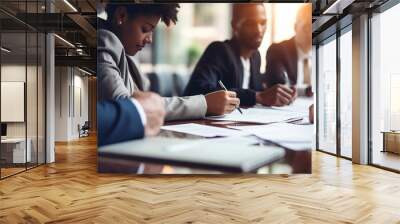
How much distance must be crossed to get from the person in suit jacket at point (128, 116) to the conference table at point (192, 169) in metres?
0.22

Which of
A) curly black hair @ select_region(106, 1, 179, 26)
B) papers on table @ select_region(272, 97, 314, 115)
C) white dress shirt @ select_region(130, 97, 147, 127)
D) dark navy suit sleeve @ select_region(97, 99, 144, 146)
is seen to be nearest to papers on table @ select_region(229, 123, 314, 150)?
papers on table @ select_region(272, 97, 314, 115)

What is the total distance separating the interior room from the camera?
13.4 feet

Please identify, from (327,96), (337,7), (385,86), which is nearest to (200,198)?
(337,7)

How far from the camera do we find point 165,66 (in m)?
5.82

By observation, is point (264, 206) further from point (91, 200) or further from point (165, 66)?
point (165, 66)

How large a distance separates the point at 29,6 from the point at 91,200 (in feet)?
13.1

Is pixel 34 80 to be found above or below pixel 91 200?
above

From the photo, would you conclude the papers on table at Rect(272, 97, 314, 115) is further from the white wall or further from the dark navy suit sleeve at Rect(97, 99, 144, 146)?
the white wall

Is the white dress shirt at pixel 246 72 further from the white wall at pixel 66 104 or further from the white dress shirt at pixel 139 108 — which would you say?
the white wall at pixel 66 104

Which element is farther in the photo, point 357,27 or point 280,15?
point 357,27

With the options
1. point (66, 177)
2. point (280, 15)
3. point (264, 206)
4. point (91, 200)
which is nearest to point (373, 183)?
point (264, 206)

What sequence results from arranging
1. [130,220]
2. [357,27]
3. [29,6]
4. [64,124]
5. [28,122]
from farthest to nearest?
[64,124] < [357,27] < [28,122] < [29,6] < [130,220]

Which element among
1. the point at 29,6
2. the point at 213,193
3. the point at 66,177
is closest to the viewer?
the point at 213,193

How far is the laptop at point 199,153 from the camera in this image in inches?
223
